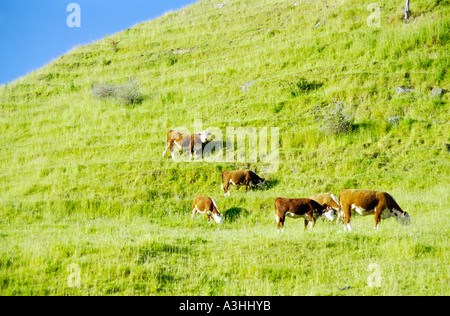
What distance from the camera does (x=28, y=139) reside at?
31375 mm

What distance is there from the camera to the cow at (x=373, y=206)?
14805 millimetres

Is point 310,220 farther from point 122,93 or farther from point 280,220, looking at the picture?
point 122,93

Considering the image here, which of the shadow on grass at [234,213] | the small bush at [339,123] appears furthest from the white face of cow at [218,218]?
the small bush at [339,123]

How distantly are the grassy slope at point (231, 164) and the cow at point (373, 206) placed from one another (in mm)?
767

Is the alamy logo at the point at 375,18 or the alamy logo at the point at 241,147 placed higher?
the alamy logo at the point at 375,18

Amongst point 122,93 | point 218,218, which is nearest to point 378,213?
point 218,218

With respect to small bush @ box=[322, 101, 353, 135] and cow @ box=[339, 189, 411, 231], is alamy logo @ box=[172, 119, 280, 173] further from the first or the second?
cow @ box=[339, 189, 411, 231]

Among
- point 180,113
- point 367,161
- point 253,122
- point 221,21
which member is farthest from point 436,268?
point 221,21

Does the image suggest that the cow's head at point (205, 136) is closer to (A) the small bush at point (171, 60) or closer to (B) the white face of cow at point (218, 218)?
(B) the white face of cow at point (218, 218)

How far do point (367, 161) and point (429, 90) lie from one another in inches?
327

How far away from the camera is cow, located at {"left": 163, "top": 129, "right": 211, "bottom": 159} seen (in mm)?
24500

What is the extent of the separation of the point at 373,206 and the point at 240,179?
7466 millimetres

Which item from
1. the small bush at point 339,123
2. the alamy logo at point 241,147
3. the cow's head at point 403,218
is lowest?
the cow's head at point 403,218
